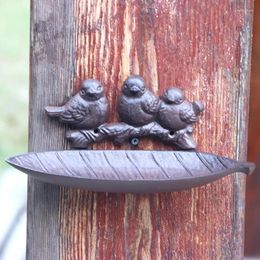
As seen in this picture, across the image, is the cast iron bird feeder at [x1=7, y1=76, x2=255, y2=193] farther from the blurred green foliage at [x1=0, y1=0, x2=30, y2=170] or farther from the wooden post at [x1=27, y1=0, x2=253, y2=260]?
the blurred green foliage at [x1=0, y1=0, x2=30, y2=170]

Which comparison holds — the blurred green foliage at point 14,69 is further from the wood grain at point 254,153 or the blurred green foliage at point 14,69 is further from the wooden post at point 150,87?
the wooden post at point 150,87

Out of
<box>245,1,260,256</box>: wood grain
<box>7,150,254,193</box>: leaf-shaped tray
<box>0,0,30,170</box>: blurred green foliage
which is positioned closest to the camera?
<box>7,150,254,193</box>: leaf-shaped tray

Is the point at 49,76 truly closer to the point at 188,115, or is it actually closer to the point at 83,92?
the point at 83,92

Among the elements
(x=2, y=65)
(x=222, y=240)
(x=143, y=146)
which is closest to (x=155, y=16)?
(x=143, y=146)

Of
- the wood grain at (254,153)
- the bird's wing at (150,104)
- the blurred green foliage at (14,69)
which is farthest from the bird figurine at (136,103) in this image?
the blurred green foliage at (14,69)

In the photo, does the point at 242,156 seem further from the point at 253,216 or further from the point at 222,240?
the point at 253,216

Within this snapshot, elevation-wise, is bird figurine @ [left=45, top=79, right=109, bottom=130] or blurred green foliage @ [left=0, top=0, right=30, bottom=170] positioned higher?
blurred green foliage @ [left=0, top=0, right=30, bottom=170]

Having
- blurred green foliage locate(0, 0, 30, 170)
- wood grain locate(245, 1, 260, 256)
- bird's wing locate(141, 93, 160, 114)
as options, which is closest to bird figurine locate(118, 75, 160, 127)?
bird's wing locate(141, 93, 160, 114)
